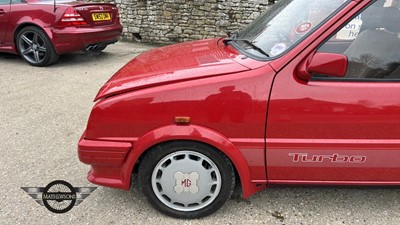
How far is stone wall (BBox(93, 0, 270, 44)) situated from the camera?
7.49 metres

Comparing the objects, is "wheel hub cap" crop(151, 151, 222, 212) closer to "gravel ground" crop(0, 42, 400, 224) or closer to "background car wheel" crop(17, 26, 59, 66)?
"gravel ground" crop(0, 42, 400, 224)

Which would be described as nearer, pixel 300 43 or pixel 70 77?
pixel 300 43

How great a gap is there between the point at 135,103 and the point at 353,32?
149 centimetres

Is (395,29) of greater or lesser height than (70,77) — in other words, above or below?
above

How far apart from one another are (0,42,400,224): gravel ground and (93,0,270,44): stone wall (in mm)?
4256

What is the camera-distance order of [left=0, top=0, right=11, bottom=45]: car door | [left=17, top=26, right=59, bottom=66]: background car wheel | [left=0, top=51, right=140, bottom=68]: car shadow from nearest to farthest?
[left=17, top=26, right=59, bottom=66]: background car wheel < [left=0, top=0, right=11, bottom=45]: car door < [left=0, top=51, right=140, bottom=68]: car shadow

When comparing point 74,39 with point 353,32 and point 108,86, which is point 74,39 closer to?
point 108,86

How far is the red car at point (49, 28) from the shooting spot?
18.8 feet

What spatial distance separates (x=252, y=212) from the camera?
7.84 feet

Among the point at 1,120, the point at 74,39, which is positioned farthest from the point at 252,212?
the point at 74,39

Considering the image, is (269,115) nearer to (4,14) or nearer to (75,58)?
(75,58)

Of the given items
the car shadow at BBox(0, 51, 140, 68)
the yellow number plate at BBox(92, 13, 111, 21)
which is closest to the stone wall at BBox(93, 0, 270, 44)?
the car shadow at BBox(0, 51, 140, 68)

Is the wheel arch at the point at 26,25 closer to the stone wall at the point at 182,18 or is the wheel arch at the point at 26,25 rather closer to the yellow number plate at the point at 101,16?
the yellow number plate at the point at 101,16

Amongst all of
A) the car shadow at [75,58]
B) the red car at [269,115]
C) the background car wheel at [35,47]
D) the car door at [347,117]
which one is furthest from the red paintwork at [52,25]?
the car door at [347,117]
